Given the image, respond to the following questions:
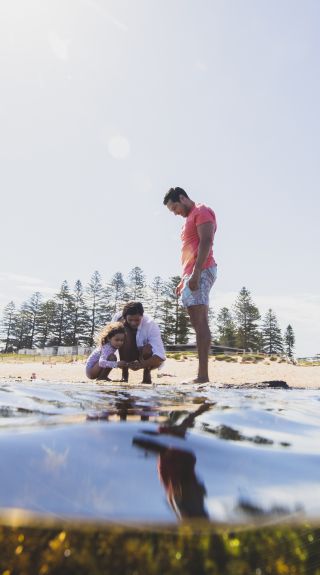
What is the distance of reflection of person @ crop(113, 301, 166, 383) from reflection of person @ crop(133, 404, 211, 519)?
139 inches

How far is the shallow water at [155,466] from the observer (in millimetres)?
766

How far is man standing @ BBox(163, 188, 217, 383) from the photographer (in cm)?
445

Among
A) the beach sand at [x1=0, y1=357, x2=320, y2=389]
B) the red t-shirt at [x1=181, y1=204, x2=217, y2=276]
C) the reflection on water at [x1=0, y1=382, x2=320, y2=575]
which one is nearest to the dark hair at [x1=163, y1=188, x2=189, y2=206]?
the red t-shirt at [x1=181, y1=204, x2=217, y2=276]

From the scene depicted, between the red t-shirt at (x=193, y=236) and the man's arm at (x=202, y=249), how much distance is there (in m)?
0.08

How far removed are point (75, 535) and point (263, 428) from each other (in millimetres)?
1212

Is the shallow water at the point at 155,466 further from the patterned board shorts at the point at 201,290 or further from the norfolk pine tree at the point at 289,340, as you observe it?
the norfolk pine tree at the point at 289,340

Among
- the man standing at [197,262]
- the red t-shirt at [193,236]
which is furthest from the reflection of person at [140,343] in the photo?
the red t-shirt at [193,236]

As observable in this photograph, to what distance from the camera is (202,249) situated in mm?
4457

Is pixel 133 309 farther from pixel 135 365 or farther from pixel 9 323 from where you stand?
pixel 9 323

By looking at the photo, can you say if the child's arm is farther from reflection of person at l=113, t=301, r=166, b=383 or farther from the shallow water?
the shallow water

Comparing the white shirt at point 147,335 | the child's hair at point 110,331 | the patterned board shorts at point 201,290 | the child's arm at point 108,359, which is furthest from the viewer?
the white shirt at point 147,335

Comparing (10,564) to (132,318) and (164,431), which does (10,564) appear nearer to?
(164,431)

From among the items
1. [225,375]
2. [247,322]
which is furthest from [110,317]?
[225,375]

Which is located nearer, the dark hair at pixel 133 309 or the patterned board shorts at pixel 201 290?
the patterned board shorts at pixel 201 290
